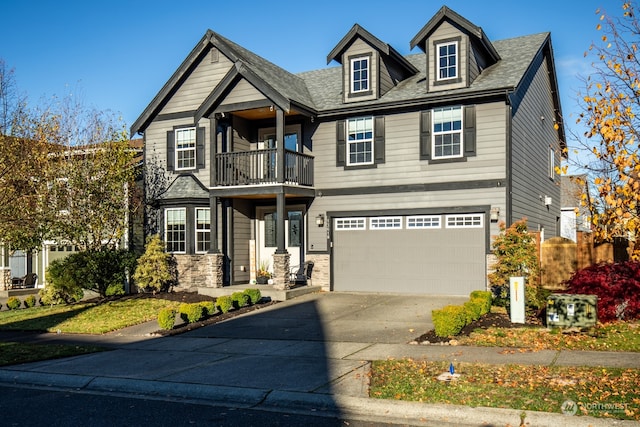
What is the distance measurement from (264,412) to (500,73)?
15050 millimetres

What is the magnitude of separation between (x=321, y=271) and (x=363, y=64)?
7352 millimetres

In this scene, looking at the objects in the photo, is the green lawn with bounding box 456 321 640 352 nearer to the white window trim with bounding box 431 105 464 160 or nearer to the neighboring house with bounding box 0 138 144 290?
the white window trim with bounding box 431 105 464 160

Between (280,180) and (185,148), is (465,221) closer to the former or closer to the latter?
(280,180)

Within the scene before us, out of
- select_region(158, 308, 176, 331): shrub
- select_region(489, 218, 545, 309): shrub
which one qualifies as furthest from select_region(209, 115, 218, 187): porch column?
select_region(489, 218, 545, 309): shrub

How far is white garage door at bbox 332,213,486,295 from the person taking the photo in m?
18.6

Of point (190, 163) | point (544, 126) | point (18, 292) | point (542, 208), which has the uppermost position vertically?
point (544, 126)

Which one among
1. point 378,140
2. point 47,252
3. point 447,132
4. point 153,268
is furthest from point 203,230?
point 447,132

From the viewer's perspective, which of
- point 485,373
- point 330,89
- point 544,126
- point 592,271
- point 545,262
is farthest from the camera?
point 544,126

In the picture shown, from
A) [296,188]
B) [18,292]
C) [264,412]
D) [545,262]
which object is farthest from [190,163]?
[264,412]

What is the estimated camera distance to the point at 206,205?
21859 mm

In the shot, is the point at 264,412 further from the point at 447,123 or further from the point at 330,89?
the point at 330,89

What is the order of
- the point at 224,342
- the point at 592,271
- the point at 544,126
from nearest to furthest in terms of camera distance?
the point at 224,342
the point at 592,271
the point at 544,126

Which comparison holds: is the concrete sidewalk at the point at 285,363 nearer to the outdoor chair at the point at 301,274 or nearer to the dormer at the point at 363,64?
the outdoor chair at the point at 301,274

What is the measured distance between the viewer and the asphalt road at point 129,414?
7336 millimetres
